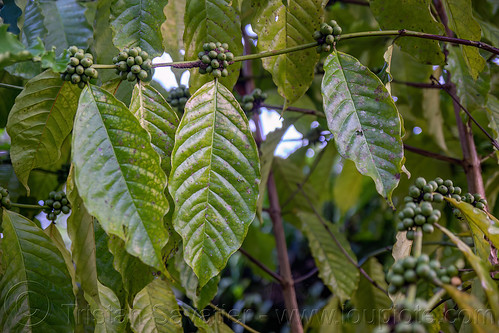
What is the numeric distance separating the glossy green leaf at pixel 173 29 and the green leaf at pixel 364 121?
506mm

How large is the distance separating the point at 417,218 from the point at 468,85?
0.73 m

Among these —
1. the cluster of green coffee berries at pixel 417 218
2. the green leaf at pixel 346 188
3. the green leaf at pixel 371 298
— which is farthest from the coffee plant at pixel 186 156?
the green leaf at pixel 346 188

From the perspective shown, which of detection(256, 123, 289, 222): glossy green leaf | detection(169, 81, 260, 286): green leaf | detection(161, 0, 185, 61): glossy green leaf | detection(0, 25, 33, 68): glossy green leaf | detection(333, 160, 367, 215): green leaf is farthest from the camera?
detection(333, 160, 367, 215): green leaf

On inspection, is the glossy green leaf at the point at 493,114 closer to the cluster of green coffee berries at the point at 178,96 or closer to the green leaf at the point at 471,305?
the green leaf at the point at 471,305

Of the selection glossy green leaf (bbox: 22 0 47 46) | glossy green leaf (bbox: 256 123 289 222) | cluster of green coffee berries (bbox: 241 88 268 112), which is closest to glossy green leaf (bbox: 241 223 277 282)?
glossy green leaf (bbox: 256 123 289 222)

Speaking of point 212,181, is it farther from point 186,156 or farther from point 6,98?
point 6,98

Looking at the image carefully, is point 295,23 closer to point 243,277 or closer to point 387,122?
point 387,122

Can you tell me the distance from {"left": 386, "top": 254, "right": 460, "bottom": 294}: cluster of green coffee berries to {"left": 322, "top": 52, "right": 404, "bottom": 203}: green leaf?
18 cm

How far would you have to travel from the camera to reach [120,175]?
2.44 ft

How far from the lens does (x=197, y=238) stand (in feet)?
2.57

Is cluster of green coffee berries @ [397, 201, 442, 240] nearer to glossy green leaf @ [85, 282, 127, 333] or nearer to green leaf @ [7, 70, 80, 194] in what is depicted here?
glossy green leaf @ [85, 282, 127, 333]

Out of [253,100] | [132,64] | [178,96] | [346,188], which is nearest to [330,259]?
[346,188]

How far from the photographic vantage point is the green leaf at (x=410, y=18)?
3.35 ft

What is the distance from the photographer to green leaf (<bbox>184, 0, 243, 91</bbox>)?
39.3 inches
